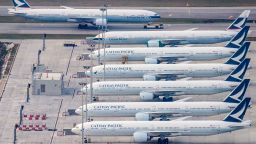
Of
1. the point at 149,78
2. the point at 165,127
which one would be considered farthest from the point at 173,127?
the point at 149,78

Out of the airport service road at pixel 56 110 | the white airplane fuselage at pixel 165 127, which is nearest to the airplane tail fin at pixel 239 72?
the airport service road at pixel 56 110

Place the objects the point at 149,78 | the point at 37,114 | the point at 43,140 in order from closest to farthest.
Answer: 1. the point at 43,140
2. the point at 37,114
3. the point at 149,78

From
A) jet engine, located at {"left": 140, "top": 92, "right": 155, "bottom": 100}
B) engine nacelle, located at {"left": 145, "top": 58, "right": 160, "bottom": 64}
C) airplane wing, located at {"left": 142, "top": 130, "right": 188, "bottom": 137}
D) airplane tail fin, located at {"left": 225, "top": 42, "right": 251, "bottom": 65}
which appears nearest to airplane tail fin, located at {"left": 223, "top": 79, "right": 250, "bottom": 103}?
airplane wing, located at {"left": 142, "top": 130, "right": 188, "bottom": 137}

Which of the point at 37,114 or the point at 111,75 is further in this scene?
the point at 111,75

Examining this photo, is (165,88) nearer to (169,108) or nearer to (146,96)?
(146,96)

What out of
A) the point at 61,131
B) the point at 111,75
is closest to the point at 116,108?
the point at 61,131

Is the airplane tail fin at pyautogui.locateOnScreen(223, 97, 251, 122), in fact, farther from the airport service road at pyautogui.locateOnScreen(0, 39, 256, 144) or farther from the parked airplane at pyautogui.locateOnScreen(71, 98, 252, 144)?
the airport service road at pyautogui.locateOnScreen(0, 39, 256, 144)

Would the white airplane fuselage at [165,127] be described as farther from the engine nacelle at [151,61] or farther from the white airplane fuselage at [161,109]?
the engine nacelle at [151,61]

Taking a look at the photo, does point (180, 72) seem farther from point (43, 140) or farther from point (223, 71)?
point (43, 140)
